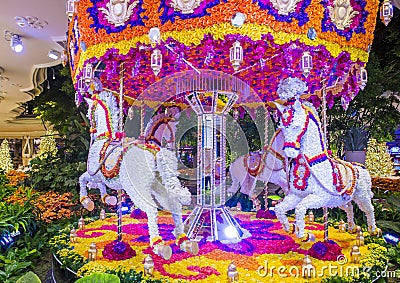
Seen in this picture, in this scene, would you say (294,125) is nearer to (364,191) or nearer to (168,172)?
(364,191)

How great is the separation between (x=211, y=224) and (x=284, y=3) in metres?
2.69

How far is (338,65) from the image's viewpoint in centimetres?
423

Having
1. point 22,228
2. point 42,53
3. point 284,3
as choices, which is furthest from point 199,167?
point 42,53

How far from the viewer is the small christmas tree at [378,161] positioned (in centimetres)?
1098

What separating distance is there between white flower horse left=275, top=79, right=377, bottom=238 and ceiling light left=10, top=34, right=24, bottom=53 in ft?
18.1

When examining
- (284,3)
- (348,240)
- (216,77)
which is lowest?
(348,240)

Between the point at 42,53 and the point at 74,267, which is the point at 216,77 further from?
the point at 42,53

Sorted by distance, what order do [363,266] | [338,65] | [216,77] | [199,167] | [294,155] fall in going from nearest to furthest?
→ 1. [363,266]
2. [294,155]
3. [338,65]
4. [216,77]
5. [199,167]

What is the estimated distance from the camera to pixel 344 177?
4.03 m

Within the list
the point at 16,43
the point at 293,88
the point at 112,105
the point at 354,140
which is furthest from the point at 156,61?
the point at 354,140

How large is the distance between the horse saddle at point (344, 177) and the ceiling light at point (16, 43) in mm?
6143

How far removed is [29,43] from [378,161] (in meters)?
9.58

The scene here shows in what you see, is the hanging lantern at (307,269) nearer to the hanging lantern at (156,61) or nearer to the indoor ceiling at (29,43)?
the hanging lantern at (156,61)

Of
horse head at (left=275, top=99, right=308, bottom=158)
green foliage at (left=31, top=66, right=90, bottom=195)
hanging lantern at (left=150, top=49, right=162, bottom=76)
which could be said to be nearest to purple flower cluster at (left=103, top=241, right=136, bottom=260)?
hanging lantern at (left=150, top=49, right=162, bottom=76)
